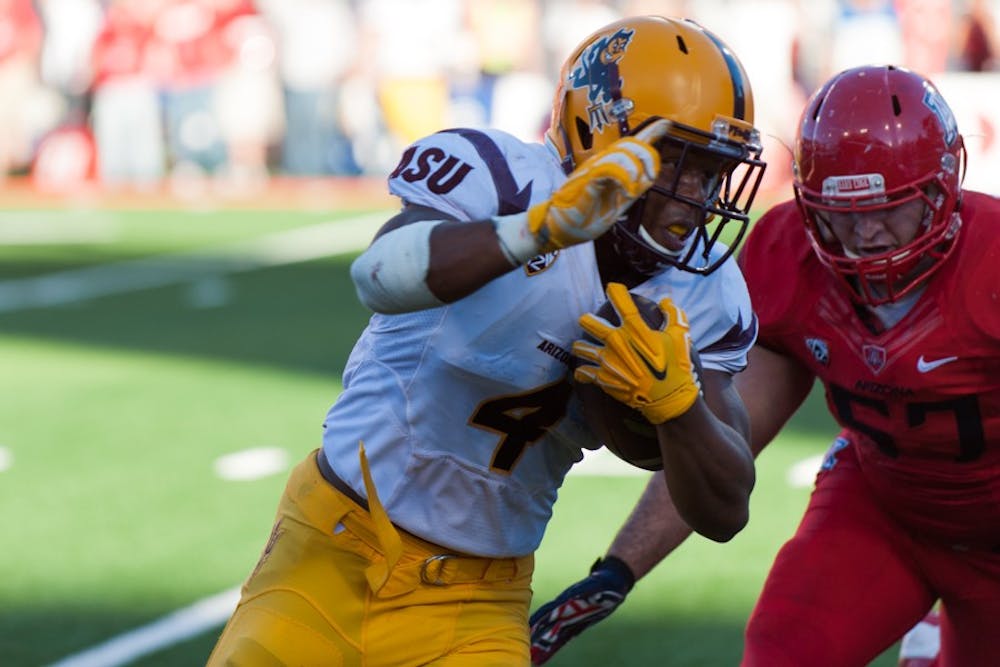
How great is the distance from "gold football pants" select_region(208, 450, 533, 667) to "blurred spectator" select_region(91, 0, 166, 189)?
43.7ft

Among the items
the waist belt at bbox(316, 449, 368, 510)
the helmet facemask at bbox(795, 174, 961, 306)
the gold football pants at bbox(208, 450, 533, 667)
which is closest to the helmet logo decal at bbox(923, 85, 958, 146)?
the helmet facemask at bbox(795, 174, 961, 306)

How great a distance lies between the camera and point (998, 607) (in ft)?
12.3

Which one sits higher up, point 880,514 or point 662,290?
point 662,290

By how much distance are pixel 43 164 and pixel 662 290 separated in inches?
563

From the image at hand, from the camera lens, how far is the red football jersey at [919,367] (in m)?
3.53

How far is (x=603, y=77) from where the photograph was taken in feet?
10.3

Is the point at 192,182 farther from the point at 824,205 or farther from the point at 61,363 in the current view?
the point at 824,205

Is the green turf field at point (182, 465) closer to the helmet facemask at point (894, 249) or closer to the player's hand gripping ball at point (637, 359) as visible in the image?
the helmet facemask at point (894, 249)

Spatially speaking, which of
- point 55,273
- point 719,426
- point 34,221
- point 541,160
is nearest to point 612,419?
point 719,426

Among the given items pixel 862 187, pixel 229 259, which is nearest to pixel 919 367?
pixel 862 187

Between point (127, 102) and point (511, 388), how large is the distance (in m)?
13.8

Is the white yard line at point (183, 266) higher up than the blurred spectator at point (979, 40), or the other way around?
the blurred spectator at point (979, 40)

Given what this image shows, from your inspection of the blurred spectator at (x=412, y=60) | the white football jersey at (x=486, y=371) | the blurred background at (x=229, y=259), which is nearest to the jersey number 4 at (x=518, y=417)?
the white football jersey at (x=486, y=371)

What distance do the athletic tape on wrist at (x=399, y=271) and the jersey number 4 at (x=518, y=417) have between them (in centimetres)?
39
